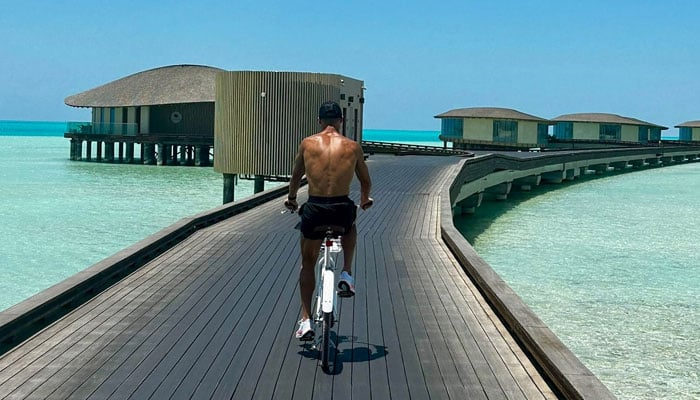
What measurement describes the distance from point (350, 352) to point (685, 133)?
334ft

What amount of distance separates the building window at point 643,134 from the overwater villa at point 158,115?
1628 inches

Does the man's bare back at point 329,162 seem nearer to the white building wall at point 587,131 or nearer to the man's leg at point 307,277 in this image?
the man's leg at point 307,277

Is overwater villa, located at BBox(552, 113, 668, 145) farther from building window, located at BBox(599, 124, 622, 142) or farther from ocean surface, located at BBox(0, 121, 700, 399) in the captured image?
ocean surface, located at BBox(0, 121, 700, 399)

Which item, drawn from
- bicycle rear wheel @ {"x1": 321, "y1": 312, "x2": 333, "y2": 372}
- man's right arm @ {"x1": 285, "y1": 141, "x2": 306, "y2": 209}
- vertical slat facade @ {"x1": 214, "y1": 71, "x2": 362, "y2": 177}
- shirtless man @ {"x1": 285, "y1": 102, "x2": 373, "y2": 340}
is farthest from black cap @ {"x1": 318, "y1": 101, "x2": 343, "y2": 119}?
vertical slat facade @ {"x1": 214, "y1": 71, "x2": 362, "y2": 177}

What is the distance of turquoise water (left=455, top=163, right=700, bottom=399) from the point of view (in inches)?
446

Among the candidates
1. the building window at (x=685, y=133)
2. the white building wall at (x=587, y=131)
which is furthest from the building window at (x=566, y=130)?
the building window at (x=685, y=133)

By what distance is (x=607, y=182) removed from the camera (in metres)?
55.4

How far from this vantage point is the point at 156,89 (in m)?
69.4

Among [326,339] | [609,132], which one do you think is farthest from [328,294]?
[609,132]

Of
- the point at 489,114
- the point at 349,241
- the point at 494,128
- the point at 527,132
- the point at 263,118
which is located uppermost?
the point at 489,114

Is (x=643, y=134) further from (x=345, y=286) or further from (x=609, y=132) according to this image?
(x=345, y=286)

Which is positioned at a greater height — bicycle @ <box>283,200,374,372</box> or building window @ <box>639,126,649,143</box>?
building window @ <box>639,126,649,143</box>

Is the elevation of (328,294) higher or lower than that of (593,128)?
lower

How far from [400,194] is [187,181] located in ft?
103
